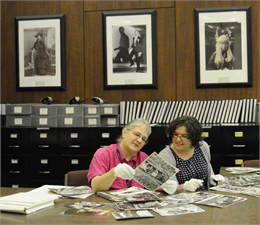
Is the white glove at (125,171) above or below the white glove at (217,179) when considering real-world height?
above

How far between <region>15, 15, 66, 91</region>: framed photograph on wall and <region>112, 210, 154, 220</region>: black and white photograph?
407 centimetres

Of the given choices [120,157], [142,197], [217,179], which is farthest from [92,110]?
[142,197]

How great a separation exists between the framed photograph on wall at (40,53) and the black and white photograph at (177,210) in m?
4.02

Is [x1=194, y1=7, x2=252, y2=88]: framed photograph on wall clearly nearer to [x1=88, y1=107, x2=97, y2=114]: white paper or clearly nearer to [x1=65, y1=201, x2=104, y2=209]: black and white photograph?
[x1=88, y1=107, x2=97, y2=114]: white paper

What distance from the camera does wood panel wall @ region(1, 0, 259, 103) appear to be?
5855 millimetres

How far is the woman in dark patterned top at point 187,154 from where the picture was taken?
3.54 meters

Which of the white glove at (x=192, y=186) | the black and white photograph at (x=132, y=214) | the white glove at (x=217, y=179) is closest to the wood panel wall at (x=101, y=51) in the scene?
the white glove at (x=217, y=179)

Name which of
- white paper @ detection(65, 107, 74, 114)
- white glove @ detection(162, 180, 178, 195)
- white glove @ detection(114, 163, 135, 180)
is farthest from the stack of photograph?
white glove @ detection(114, 163, 135, 180)

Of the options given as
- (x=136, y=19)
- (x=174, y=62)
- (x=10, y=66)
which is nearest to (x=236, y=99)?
(x=174, y=62)

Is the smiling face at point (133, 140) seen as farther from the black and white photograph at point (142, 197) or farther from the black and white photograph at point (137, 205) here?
the black and white photograph at point (137, 205)

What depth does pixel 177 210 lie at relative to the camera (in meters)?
2.35

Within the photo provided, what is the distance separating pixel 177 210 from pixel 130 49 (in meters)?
3.91

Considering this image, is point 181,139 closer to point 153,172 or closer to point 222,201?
point 153,172

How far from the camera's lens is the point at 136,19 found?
5.96 meters
